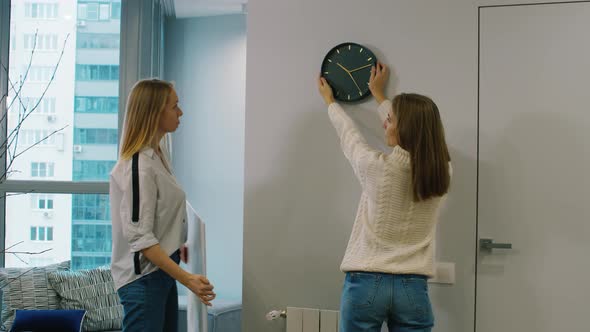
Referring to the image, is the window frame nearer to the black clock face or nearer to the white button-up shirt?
the black clock face

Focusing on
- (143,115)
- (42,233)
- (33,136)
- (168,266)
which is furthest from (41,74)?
(168,266)

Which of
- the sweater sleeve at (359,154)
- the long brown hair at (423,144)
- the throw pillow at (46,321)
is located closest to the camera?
the long brown hair at (423,144)

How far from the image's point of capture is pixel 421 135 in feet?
7.00

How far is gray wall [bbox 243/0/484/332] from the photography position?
272cm

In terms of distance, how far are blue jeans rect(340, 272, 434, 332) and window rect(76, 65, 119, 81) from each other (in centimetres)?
241

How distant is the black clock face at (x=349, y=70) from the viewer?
2783mm

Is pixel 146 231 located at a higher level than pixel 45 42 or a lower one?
lower

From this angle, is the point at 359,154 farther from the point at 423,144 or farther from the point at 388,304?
the point at 388,304

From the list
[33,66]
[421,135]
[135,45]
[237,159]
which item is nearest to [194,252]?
[421,135]

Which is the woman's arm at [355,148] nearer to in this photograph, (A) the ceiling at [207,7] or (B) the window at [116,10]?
(A) the ceiling at [207,7]

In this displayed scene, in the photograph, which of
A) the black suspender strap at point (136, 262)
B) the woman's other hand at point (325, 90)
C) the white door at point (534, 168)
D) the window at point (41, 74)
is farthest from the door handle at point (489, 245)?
the window at point (41, 74)

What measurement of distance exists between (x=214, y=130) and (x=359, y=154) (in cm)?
193

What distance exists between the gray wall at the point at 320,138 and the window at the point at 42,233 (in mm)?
1647

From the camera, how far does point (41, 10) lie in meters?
3.94
